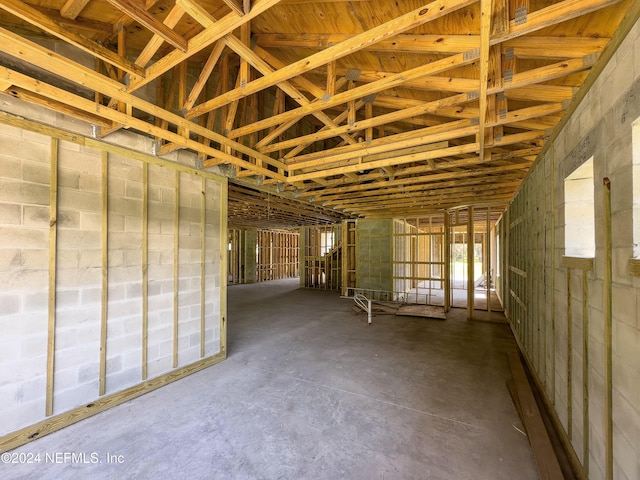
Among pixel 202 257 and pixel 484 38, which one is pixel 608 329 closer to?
pixel 484 38

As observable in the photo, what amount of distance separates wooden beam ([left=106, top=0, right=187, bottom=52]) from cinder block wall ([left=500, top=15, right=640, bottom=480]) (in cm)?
247

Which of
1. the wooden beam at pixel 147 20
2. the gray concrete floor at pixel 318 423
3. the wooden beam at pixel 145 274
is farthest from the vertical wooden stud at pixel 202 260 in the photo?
the wooden beam at pixel 147 20

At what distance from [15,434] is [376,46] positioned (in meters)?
4.34

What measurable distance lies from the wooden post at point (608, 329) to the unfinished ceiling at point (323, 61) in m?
1.02

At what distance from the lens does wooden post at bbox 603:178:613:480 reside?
158 centimetres

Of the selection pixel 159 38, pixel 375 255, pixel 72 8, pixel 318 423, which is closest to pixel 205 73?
pixel 159 38

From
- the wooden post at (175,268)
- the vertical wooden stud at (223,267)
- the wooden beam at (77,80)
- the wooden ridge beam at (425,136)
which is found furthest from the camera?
the vertical wooden stud at (223,267)

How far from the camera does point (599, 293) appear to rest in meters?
1.76

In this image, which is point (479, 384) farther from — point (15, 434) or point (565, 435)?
point (15, 434)

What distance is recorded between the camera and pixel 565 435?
7.61 feet

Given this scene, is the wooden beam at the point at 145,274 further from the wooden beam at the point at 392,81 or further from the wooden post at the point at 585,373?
the wooden post at the point at 585,373

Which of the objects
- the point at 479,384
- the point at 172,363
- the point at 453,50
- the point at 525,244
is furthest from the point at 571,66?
the point at 172,363

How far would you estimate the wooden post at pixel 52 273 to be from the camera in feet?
8.33

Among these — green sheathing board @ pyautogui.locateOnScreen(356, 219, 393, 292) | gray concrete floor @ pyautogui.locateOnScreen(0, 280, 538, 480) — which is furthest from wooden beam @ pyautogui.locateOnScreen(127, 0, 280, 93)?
green sheathing board @ pyautogui.locateOnScreen(356, 219, 393, 292)
